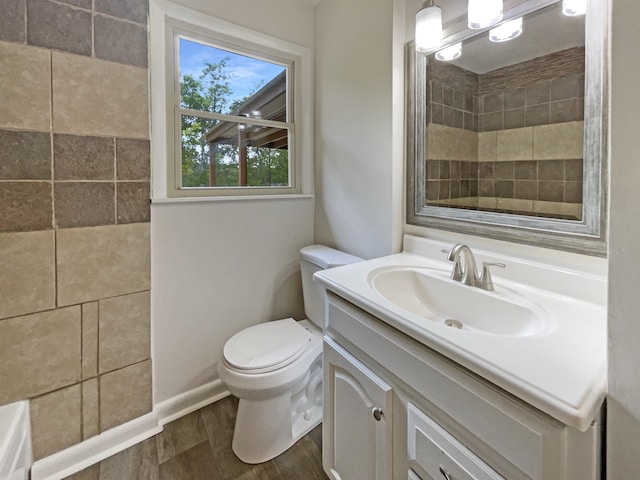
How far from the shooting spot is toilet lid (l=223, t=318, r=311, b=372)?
4.45ft

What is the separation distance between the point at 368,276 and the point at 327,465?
0.73m

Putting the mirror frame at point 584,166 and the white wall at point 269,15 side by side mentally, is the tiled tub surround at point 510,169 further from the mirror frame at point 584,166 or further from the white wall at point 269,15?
the white wall at point 269,15

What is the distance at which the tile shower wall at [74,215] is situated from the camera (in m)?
1.19

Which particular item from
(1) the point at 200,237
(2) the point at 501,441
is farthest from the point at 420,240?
(1) the point at 200,237

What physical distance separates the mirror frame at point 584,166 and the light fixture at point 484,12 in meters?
0.03

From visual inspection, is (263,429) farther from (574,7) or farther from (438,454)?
(574,7)

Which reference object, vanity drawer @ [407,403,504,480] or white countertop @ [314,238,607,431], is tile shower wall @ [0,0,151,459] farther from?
vanity drawer @ [407,403,504,480]

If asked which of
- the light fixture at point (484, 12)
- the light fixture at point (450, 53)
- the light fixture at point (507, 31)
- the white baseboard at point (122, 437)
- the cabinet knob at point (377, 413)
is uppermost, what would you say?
the light fixture at point (484, 12)

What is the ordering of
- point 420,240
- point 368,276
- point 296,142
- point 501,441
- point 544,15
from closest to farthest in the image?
point 501,441 < point 544,15 < point 368,276 < point 420,240 < point 296,142

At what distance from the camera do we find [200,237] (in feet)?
5.37

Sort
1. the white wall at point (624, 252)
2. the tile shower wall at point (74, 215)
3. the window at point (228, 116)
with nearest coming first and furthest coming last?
the white wall at point (624, 252) < the tile shower wall at point (74, 215) < the window at point (228, 116)

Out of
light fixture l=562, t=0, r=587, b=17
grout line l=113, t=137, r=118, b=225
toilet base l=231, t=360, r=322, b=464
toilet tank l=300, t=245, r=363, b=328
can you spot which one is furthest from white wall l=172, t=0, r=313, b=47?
toilet base l=231, t=360, r=322, b=464

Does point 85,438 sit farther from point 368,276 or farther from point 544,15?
point 544,15

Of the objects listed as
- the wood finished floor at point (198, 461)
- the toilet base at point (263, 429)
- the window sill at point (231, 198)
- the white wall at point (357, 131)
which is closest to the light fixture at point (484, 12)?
the white wall at point (357, 131)
